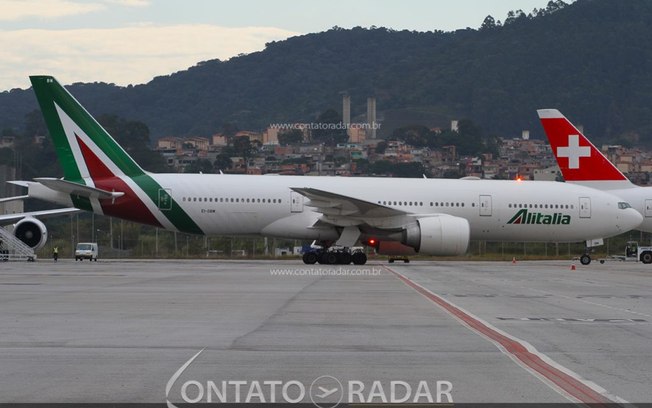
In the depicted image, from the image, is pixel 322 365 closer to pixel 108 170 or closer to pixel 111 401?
pixel 111 401

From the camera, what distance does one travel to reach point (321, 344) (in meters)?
13.9

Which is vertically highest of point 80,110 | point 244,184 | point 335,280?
point 80,110

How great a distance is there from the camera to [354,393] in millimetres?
10070

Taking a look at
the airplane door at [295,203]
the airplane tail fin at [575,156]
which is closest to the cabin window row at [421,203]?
the airplane door at [295,203]

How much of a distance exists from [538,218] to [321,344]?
29780 mm

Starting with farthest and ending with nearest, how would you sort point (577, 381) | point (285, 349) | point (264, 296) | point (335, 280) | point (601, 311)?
point (335, 280)
point (264, 296)
point (601, 311)
point (285, 349)
point (577, 381)

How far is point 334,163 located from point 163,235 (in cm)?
8981

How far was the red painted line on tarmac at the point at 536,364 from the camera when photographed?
9.96m

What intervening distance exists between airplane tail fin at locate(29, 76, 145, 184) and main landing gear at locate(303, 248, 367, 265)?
6965mm

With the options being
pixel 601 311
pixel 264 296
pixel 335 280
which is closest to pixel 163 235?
pixel 335 280

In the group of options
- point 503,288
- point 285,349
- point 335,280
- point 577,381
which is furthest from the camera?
point 335,280

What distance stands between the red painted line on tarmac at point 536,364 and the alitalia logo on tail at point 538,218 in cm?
2305

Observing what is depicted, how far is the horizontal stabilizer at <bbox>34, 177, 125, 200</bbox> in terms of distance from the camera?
1543 inches

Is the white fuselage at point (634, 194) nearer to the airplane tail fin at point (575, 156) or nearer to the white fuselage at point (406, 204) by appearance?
the airplane tail fin at point (575, 156)
